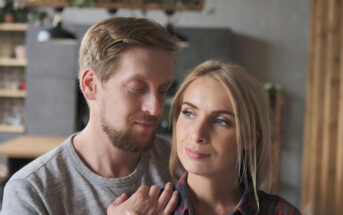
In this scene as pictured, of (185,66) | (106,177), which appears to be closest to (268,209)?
(106,177)

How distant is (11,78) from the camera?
21.1 feet

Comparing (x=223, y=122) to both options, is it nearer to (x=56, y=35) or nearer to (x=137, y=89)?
(x=137, y=89)

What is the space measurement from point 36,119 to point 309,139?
372 centimetres

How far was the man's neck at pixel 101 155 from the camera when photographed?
1503 mm

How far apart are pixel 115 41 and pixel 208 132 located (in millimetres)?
483

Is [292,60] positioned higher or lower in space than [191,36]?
lower

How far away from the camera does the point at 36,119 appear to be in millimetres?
5934

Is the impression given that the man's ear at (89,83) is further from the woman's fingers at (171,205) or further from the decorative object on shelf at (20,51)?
the decorative object on shelf at (20,51)

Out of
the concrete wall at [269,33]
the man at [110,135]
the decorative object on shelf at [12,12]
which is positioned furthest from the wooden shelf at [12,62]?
the man at [110,135]

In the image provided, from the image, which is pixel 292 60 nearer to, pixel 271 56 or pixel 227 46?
pixel 271 56

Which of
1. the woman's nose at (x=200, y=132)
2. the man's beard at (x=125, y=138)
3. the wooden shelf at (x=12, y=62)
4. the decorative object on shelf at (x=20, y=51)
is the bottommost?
the wooden shelf at (x=12, y=62)

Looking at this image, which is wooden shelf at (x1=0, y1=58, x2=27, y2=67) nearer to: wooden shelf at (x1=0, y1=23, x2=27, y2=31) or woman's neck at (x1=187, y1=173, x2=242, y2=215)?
wooden shelf at (x1=0, y1=23, x2=27, y2=31)

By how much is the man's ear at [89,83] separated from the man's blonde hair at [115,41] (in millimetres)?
22

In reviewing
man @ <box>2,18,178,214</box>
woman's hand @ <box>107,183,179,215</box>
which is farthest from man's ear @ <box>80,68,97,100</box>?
woman's hand @ <box>107,183,179,215</box>
